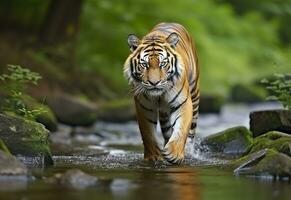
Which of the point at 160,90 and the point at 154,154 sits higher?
the point at 160,90

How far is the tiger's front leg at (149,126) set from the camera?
9.98m

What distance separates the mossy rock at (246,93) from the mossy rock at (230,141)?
19282 mm

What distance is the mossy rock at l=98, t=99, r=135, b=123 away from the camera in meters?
19.2

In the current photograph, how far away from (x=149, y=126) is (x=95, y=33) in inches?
558

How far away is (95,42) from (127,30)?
3.71 feet

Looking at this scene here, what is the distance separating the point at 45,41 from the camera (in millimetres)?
20844

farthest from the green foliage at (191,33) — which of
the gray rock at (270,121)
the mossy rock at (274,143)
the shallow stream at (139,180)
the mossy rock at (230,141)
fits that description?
the mossy rock at (274,143)

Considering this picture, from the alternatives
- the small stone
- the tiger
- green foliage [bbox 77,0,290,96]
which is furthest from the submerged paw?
green foliage [bbox 77,0,290,96]

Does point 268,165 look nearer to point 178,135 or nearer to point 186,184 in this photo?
point 186,184

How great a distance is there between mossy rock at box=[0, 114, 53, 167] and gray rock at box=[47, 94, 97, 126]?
762 centimetres

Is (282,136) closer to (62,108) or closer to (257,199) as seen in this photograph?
(257,199)

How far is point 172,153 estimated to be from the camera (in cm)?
960

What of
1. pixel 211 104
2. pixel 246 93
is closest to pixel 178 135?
pixel 211 104

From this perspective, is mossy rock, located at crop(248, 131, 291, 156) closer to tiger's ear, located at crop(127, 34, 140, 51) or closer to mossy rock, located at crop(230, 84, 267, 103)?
tiger's ear, located at crop(127, 34, 140, 51)
